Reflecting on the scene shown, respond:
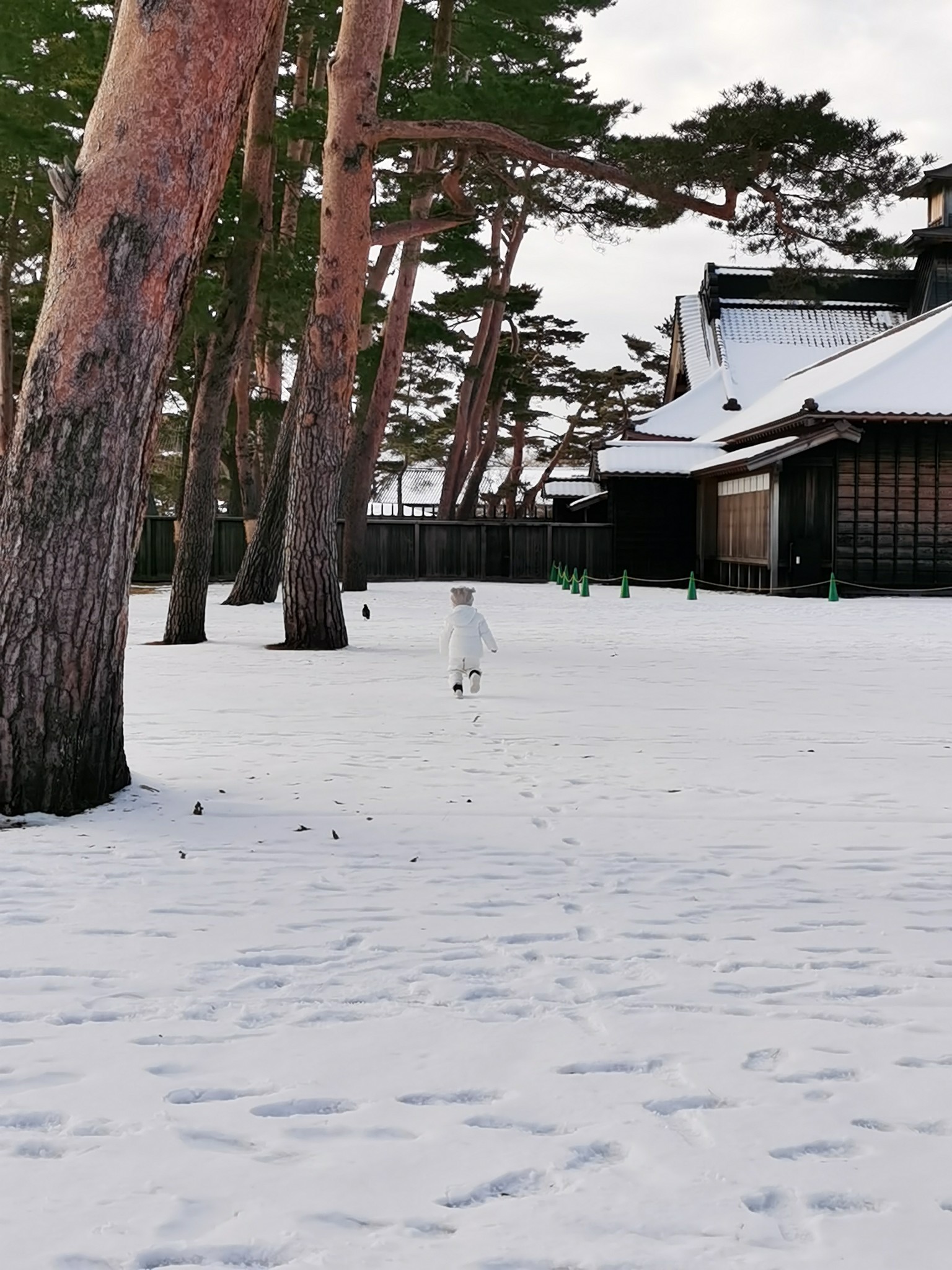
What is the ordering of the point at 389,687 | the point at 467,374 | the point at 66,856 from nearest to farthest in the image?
the point at 66,856, the point at 389,687, the point at 467,374

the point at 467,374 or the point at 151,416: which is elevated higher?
the point at 467,374

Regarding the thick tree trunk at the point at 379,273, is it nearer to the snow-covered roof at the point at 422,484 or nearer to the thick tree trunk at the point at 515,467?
the thick tree trunk at the point at 515,467

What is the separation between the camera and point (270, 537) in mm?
21141

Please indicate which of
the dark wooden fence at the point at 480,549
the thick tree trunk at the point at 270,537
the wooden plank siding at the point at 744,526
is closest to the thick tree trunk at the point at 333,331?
the thick tree trunk at the point at 270,537

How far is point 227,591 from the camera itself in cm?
2708

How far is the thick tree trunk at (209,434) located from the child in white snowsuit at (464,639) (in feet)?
18.2

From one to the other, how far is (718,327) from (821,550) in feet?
41.9

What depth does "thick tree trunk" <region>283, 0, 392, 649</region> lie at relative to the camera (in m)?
13.3

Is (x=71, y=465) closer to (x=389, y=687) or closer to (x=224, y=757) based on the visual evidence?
(x=224, y=757)

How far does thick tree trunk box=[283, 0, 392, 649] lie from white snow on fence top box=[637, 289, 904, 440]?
70.0 feet

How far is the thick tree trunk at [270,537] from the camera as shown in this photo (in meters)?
20.2

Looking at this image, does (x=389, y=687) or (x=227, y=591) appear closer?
(x=389, y=687)

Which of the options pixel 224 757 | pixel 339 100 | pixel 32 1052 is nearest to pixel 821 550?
pixel 339 100

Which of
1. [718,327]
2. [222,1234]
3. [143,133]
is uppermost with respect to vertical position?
[718,327]
